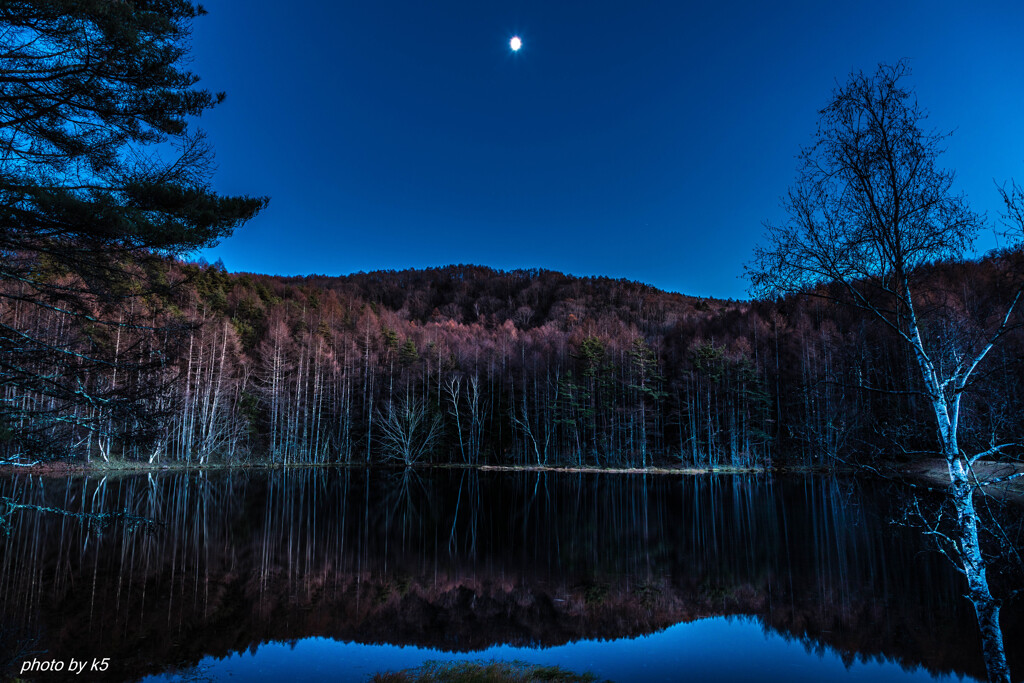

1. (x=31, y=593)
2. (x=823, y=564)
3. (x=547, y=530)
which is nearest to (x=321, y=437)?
(x=547, y=530)

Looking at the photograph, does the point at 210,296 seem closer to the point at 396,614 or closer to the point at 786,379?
the point at 396,614

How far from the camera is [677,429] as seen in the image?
5450 centimetres

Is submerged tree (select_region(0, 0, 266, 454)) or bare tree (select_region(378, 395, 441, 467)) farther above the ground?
submerged tree (select_region(0, 0, 266, 454))

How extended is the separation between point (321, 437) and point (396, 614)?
46.0m

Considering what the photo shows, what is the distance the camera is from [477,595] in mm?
12688

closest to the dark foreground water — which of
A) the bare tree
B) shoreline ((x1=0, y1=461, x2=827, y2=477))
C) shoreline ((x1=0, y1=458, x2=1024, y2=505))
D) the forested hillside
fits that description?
shoreline ((x1=0, y1=458, x2=1024, y2=505))

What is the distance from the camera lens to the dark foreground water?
8.82 meters

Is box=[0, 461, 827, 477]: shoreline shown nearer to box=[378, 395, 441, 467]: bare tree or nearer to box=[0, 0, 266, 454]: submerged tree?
box=[378, 395, 441, 467]: bare tree

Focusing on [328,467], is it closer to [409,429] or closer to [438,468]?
[409,429]

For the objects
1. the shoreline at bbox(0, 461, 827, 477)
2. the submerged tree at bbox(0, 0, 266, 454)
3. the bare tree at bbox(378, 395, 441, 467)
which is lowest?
the shoreline at bbox(0, 461, 827, 477)

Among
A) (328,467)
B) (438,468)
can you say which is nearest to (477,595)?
(438,468)

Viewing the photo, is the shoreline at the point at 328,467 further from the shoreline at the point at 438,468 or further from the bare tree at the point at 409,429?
the bare tree at the point at 409,429

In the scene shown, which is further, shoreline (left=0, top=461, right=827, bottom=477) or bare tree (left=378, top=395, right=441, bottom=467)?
bare tree (left=378, top=395, right=441, bottom=467)

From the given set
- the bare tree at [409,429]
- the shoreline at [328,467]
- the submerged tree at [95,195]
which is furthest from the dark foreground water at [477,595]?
the bare tree at [409,429]
